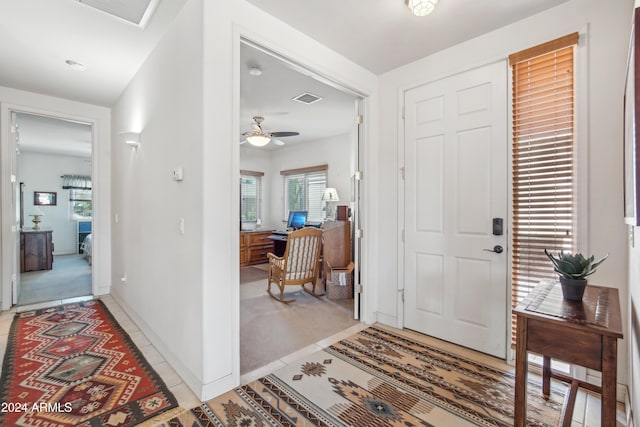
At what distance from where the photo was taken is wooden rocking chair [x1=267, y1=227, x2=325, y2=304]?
3844 millimetres

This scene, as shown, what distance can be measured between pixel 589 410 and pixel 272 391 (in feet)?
6.31

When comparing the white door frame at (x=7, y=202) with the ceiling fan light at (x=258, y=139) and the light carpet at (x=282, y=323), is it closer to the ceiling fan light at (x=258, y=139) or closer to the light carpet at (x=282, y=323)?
the ceiling fan light at (x=258, y=139)

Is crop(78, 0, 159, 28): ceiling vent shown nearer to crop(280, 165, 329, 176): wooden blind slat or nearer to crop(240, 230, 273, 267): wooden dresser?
crop(280, 165, 329, 176): wooden blind slat

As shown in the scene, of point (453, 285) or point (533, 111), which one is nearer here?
point (533, 111)

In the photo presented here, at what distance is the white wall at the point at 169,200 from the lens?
1.91 m

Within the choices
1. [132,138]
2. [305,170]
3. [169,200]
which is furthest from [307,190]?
[169,200]

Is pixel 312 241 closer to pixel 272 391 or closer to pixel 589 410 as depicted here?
pixel 272 391

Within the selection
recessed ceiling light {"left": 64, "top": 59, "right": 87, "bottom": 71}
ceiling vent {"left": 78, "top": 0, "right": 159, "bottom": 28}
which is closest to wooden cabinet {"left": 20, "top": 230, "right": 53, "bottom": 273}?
recessed ceiling light {"left": 64, "top": 59, "right": 87, "bottom": 71}

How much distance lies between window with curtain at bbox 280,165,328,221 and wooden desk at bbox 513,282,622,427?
486 centimetres

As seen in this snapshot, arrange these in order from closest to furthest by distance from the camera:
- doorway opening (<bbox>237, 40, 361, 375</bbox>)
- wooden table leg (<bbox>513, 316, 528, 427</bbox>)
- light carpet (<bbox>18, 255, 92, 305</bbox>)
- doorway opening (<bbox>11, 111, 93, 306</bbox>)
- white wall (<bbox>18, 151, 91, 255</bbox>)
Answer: wooden table leg (<bbox>513, 316, 528, 427</bbox>)
doorway opening (<bbox>237, 40, 361, 375</bbox>)
light carpet (<bbox>18, 255, 92, 305</bbox>)
doorway opening (<bbox>11, 111, 93, 306</bbox>)
white wall (<bbox>18, 151, 91, 255</bbox>)

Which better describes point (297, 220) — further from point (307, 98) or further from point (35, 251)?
point (35, 251)

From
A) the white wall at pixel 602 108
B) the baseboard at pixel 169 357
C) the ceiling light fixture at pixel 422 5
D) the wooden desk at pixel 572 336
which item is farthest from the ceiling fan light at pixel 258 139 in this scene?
the wooden desk at pixel 572 336

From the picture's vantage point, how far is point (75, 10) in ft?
7.02

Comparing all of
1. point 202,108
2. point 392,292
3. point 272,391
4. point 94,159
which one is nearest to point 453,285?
point 392,292
